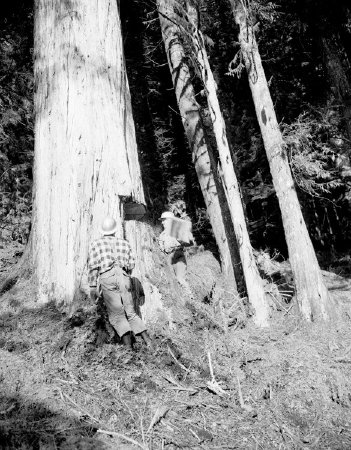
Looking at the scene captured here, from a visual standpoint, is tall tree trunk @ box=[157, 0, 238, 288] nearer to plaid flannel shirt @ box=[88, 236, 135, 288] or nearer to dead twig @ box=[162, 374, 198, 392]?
plaid flannel shirt @ box=[88, 236, 135, 288]

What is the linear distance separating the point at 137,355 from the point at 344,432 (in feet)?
6.81

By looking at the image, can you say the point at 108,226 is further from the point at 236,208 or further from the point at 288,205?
the point at 288,205

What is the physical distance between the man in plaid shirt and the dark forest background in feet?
17.9

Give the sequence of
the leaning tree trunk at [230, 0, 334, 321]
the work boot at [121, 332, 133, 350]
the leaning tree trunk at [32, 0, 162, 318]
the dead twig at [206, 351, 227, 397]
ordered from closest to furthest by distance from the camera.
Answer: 1. the dead twig at [206, 351, 227, 397]
2. the work boot at [121, 332, 133, 350]
3. the leaning tree trunk at [32, 0, 162, 318]
4. the leaning tree trunk at [230, 0, 334, 321]

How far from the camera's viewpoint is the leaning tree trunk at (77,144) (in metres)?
4.27

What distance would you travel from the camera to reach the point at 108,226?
4141mm

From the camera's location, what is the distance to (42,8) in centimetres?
523

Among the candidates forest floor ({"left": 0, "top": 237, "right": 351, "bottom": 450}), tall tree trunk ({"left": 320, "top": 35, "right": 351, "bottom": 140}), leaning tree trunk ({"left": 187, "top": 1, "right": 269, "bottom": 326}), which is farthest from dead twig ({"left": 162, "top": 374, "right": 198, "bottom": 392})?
tall tree trunk ({"left": 320, "top": 35, "right": 351, "bottom": 140})

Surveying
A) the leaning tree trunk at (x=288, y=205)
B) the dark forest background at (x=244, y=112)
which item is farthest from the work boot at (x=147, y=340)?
the dark forest background at (x=244, y=112)

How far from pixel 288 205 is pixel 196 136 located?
12.4ft

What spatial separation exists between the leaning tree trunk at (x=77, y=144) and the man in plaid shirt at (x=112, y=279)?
0.56ft

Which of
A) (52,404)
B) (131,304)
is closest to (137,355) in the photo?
(131,304)

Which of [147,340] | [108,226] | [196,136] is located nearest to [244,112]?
[196,136]

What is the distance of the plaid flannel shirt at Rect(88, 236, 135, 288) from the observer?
13.3 ft
